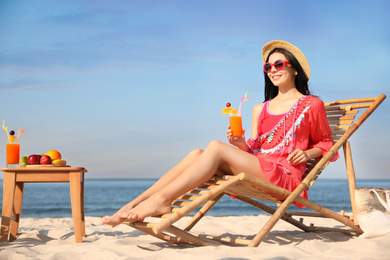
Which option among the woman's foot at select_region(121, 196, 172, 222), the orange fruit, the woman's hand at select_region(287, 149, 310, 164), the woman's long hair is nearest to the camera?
the woman's foot at select_region(121, 196, 172, 222)

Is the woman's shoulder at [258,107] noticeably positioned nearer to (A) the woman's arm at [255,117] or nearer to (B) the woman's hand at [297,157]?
(A) the woman's arm at [255,117]

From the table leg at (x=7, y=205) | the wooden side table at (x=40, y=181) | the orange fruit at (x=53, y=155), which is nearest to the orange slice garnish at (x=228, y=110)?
the wooden side table at (x=40, y=181)

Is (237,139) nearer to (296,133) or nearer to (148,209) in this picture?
(296,133)

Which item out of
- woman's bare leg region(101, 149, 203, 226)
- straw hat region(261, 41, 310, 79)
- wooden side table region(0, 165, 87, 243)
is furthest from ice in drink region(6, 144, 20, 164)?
straw hat region(261, 41, 310, 79)

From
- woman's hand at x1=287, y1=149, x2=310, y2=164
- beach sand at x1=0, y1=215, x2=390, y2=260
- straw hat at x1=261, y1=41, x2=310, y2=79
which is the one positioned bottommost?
beach sand at x1=0, y1=215, x2=390, y2=260

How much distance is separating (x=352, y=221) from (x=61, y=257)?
241cm

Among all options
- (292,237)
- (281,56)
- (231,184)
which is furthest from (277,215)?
(281,56)

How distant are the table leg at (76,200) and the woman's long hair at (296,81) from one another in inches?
75.8

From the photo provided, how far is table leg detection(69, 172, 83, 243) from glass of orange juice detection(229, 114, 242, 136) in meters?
1.52

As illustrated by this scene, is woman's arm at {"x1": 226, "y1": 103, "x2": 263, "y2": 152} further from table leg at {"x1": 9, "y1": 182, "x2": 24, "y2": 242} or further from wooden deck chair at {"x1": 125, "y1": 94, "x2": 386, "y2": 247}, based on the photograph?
table leg at {"x1": 9, "y1": 182, "x2": 24, "y2": 242}

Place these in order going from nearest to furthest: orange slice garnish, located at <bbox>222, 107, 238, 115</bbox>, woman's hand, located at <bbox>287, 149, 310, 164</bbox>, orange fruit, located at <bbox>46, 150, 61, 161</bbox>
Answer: orange slice garnish, located at <bbox>222, 107, 238, 115</bbox>, woman's hand, located at <bbox>287, 149, 310, 164</bbox>, orange fruit, located at <bbox>46, 150, 61, 161</bbox>

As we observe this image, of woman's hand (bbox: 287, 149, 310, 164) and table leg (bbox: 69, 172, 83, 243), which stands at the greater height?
woman's hand (bbox: 287, 149, 310, 164)

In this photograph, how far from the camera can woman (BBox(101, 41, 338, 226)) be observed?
122 inches

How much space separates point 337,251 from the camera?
3.01 metres
